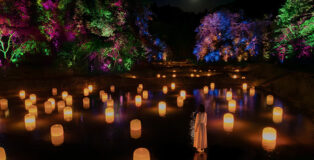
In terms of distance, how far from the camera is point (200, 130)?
7.11 m

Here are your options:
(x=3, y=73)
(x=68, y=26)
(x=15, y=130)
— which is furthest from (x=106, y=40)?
(x=15, y=130)

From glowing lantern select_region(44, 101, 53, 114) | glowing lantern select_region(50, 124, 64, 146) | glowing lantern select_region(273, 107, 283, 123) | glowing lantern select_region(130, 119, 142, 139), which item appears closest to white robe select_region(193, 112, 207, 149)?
glowing lantern select_region(130, 119, 142, 139)

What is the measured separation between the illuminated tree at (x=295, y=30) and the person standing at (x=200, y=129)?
19179 millimetres

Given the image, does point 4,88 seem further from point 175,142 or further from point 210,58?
point 210,58

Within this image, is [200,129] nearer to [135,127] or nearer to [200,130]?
[200,130]

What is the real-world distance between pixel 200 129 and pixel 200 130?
3cm

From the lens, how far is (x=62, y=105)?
1295cm

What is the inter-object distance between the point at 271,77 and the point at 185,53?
43494 mm

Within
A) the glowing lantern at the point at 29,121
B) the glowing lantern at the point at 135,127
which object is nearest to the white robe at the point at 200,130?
the glowing lantern at the point at 135,127

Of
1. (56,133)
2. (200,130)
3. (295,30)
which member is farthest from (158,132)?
(295,30)

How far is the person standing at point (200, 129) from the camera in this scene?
275 inches

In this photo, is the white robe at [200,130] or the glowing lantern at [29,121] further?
the glowing lantern at [29,121]

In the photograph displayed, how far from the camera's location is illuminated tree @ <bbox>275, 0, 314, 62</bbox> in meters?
23.2

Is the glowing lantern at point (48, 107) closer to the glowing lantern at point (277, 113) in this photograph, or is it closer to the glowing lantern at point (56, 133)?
the glowing lantern at point (56, 133)
